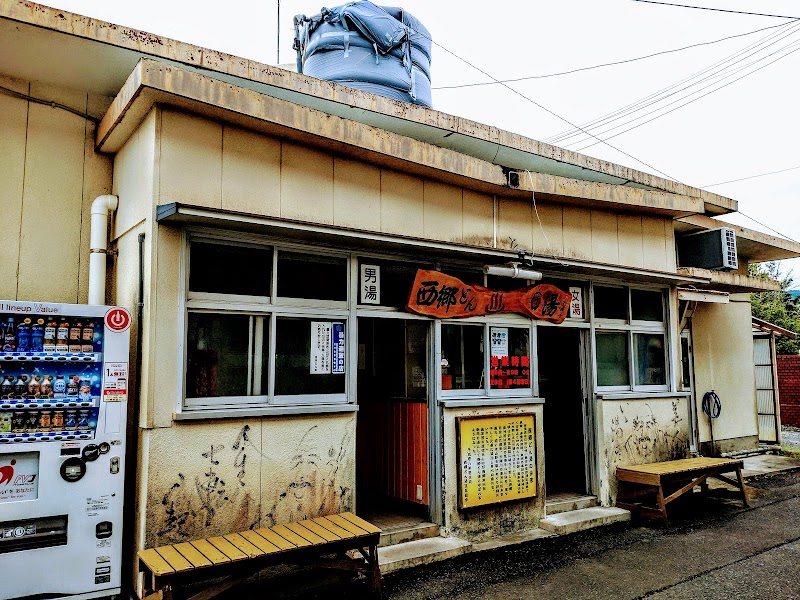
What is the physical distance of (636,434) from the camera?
803cm

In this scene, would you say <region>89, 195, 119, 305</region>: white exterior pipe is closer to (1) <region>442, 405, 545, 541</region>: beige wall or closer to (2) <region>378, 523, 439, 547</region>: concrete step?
(2) <region>378, 523, 439, 547</region>: concrete step

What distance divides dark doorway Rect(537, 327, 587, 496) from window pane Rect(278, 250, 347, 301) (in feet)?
11.5

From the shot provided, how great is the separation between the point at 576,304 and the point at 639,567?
3.32 m

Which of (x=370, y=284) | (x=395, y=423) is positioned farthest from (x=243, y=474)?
(x=395, y=423)

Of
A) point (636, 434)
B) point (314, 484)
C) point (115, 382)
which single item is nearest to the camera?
point (115, 382)

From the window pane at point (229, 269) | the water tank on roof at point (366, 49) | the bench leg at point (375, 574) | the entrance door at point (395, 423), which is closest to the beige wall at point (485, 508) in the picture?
the entrance door at point (395, 423)

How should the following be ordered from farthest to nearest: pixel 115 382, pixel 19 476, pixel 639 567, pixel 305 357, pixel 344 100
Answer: pixel 344 100 < pixel 639 567 < pixel 305 357 < pixel 115 382 < pixel 19 476

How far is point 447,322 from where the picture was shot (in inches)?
258

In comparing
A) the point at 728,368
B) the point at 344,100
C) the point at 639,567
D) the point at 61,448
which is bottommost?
the point at 639,567

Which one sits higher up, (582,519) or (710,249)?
(710,249)

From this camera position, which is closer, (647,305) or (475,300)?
(475,300)

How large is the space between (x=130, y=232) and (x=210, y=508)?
8.09 ft

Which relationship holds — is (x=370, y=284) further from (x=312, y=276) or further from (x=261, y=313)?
(x=261, y=313)

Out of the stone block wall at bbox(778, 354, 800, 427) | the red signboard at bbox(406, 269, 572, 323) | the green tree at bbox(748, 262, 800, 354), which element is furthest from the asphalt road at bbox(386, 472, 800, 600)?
the green tree at bbox(748, 262, 800, 354)
